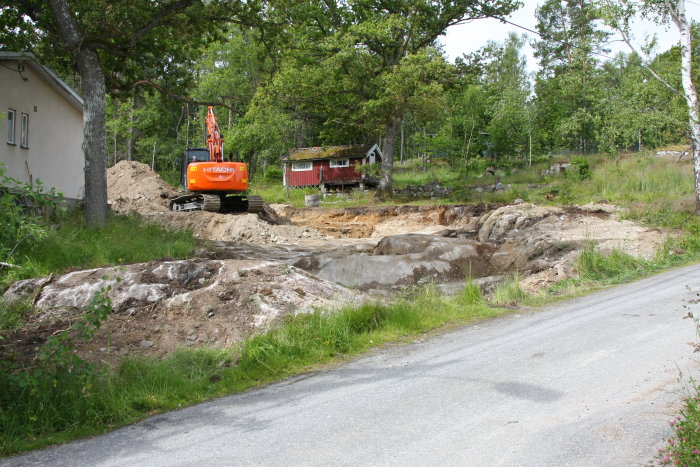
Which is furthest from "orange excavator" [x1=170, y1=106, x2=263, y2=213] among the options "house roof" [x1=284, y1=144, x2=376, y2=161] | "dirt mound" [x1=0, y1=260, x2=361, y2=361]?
"house roof" [x1=284, y1=144, x2=376, y2=161]

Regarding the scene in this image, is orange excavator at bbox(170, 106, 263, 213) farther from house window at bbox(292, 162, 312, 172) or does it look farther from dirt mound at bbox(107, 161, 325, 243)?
house window at bbox(292, 162, 312, 172)

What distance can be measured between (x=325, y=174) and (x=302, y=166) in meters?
2.02

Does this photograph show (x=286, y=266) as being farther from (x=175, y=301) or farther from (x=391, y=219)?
(x=391, y=219)

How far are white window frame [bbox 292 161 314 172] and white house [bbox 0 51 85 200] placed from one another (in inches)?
819

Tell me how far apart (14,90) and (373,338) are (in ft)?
52.2

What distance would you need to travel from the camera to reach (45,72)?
19375 millimetres

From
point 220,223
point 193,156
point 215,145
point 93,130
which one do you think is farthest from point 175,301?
point 193,156

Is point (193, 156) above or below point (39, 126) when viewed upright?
below

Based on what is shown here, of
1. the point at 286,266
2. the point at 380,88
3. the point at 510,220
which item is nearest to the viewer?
the point at 286,266

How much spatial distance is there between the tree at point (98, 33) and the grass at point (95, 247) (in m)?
0.87

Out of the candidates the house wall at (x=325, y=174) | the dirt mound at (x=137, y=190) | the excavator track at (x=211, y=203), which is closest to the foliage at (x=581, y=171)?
the house wall at (x=325, y=174)

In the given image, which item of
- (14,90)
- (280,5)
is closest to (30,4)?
(14,90)

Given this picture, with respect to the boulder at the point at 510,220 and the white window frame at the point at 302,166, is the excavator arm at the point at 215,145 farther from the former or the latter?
the white window frame at the point at 302,166

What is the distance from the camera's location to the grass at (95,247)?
37.3ft
